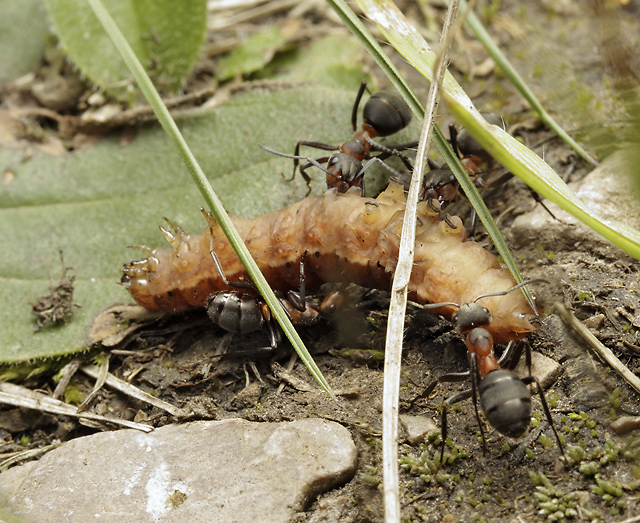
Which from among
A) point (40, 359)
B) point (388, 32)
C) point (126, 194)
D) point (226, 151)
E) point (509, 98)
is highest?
point (388, 32)

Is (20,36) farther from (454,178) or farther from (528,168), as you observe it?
(528,168)

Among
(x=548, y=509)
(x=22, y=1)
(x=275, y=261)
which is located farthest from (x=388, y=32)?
(x=22, y=1)

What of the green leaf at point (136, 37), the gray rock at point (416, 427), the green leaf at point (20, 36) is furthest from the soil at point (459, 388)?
the green leaf at point (20, 36)

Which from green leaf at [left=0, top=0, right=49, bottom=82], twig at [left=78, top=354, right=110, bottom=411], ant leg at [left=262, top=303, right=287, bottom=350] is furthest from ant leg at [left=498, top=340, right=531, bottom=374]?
green leaf at [left=0, top=0, right=49, bottom=82]

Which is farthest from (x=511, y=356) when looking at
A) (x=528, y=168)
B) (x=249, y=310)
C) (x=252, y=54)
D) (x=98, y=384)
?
(x=252, y=54)

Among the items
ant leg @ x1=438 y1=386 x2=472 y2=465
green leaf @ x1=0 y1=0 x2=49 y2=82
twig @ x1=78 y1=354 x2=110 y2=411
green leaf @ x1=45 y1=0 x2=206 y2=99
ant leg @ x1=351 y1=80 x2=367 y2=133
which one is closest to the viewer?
ant leg @ x1=438 y1=386 x2=472 y2=465

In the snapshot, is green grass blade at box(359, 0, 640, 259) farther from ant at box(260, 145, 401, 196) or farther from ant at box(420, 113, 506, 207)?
ant at box(260, 145, 401, 196)

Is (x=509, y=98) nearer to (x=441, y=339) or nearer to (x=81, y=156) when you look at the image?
(x=441, y=339)
